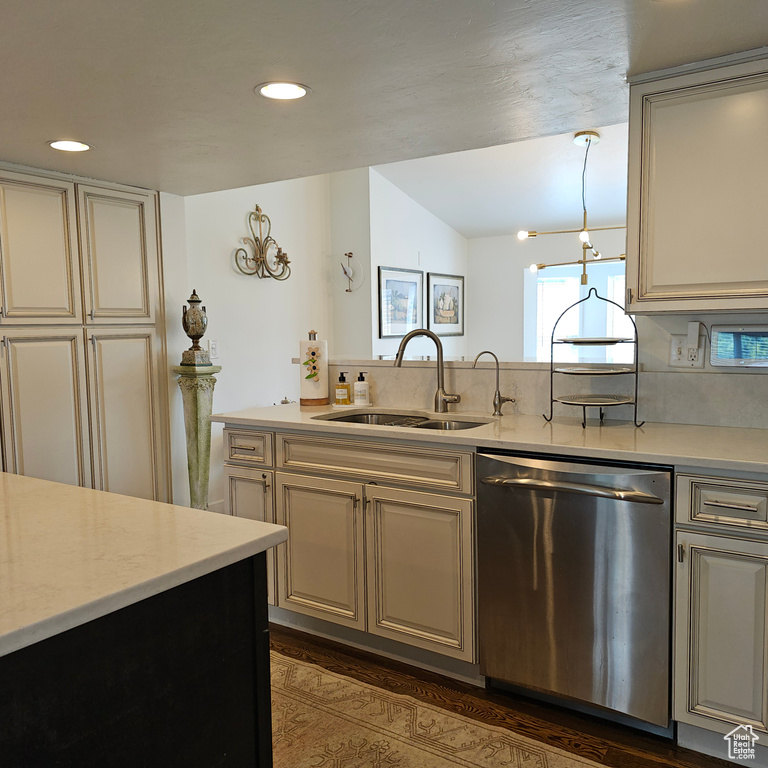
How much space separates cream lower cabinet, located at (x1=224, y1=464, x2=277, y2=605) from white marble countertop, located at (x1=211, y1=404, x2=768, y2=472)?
A: 0.22 m

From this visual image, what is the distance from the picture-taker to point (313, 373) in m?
3.24

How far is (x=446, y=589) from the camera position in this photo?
7.87 feet

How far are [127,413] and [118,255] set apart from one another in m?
0.81

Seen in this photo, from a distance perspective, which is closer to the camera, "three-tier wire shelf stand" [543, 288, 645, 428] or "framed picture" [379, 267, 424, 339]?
"three-tier wire shelf stand" [543, 288, 645, 428]

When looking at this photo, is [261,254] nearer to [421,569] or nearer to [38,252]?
[38,252]

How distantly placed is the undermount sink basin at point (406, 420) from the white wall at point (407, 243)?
2508 millimetres

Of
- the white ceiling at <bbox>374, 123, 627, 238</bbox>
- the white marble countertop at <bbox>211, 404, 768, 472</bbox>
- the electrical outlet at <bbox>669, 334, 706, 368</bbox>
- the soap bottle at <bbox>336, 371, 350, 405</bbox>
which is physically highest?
the white ceiling at <bbox>374, 123, 627, 238</bbox>

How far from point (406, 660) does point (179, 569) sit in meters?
1.72

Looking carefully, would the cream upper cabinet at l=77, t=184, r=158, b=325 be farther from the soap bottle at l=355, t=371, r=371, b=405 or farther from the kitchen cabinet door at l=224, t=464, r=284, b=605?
the soap bottle at l=355, t=371, r=371, b=405

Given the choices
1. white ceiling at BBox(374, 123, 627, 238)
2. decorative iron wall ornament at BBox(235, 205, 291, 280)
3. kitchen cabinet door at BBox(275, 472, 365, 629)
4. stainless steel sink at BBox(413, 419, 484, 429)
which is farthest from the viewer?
white ceiling at BBox(374, 123, 627, 238)

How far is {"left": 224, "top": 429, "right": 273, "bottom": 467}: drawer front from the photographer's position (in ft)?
9.34

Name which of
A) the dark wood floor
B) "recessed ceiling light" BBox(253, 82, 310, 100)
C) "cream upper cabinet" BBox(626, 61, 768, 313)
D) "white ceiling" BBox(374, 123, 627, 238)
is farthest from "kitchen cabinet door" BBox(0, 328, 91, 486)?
"white ceiling" BBox(374, 123, 627, 238)

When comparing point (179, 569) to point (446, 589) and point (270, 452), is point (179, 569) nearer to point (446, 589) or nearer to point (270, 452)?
point (446, 589)

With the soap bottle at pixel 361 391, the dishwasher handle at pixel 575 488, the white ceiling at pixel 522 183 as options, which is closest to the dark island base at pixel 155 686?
the dishwasher handle at pixel 575 488
